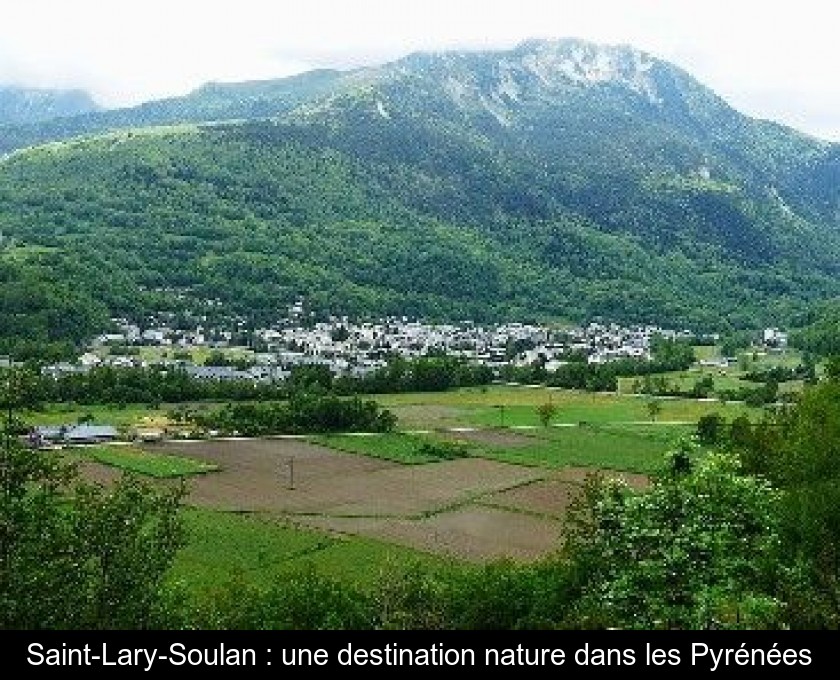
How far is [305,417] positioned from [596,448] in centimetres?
2627

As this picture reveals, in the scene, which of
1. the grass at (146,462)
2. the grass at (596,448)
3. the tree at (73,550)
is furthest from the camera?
the grass at (596,448)

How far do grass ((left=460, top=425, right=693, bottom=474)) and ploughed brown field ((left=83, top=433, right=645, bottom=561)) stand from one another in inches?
103

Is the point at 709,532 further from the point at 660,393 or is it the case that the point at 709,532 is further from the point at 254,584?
the point at 660,393

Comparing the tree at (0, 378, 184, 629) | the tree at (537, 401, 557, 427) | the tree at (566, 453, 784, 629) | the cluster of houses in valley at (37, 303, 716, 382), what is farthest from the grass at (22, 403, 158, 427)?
the tree at (0, 378, 184, 629)

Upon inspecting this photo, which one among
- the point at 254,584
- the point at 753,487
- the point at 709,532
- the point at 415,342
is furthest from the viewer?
the point at 415,342

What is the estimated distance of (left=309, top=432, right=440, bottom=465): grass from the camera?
8638 centimetres

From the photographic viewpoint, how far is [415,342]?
572 feet

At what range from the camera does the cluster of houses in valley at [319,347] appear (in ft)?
446

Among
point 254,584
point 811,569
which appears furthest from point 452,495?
point 811,569

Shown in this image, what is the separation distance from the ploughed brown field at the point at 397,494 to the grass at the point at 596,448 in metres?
2.62

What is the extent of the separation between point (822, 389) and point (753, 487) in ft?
17.1
